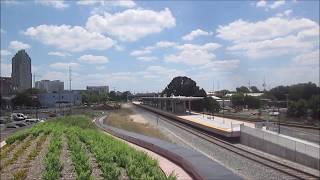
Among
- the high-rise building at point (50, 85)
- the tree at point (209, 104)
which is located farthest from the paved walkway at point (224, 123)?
the high-rise building at point (50, 85)

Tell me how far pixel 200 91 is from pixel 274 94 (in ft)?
114

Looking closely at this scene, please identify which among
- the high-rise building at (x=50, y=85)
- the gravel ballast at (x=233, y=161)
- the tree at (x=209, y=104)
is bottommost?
the gravel ballast at (x=233, y=161)

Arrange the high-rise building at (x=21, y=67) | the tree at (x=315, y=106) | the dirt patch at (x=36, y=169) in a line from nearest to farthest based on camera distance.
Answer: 1. the dirt patch at (x=36, y=169)
2. the high-rise building at (x=21, y=67)
3. the tree at (x=315, y=106)

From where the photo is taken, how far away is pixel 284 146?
30266mm

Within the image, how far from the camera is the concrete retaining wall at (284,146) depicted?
26.5 meters

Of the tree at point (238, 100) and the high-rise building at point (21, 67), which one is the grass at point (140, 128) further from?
the tree at point (238, 100)

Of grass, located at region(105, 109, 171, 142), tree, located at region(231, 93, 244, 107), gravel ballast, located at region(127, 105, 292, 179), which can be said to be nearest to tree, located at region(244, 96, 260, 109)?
tree, located at region(231, 93, 244, 107)

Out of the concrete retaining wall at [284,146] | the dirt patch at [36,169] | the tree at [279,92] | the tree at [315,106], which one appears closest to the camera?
the dirt patch at [36,169]

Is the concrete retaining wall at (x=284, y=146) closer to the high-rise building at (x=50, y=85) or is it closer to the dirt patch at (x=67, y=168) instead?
the dirt patch at (x=67, y=168)

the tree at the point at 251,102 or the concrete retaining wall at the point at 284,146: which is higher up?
the tree at the point at 251,102

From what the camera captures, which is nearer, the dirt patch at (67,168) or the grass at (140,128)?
the dirt patch at (67,168)

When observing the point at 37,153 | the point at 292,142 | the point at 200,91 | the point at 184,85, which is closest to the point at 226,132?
the point at 292,142

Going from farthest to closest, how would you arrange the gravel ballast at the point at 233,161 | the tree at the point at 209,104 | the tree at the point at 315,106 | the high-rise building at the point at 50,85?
the high-rise building at the point at 50,85, the tree at the point at 209,104, the tree at the point at 315,106, the gravel ballast at the point at 233,161

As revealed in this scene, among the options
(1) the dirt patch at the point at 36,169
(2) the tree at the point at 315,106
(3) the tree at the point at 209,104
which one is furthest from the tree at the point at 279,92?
(1) the dirt patch at the point at 36,169
